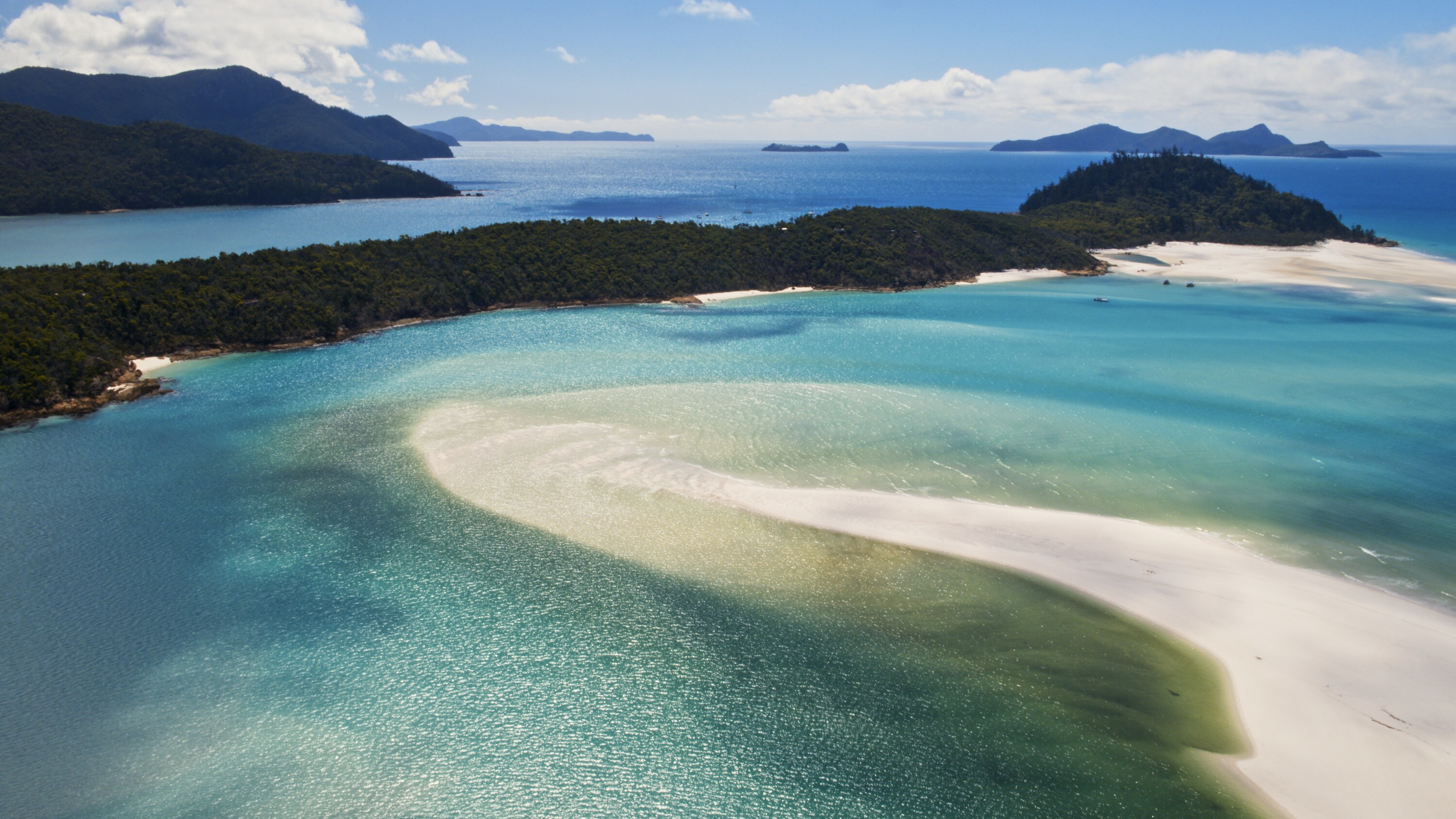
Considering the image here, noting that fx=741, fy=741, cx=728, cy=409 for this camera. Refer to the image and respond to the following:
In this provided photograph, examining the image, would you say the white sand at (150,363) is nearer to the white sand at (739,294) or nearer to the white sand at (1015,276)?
the white sand at (739,294)

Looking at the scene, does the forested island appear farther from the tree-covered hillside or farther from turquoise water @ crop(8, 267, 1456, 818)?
turquoise water @ crop(8, 267, 1456, 818)

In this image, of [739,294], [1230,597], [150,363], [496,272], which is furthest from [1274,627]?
[496,272]

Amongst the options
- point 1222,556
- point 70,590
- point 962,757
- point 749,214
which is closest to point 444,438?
point 70,590

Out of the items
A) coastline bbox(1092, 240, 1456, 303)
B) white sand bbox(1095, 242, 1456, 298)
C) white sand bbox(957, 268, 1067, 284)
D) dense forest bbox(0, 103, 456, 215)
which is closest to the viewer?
coastline bbox(1092, 240, 1456, 303)

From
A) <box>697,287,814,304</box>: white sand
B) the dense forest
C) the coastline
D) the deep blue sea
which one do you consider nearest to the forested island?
<box>697,287,814,304</box>: white sand

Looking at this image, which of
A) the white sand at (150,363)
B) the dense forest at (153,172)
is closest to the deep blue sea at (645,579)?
the white sand at (150,363)

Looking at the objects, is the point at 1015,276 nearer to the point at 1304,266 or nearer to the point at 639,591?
the point at 1304,266

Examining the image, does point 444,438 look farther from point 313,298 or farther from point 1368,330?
point 1368,330
